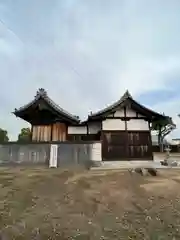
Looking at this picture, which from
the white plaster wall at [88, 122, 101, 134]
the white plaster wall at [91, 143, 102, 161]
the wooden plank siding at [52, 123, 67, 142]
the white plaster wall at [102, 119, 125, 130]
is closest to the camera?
the white plaster wall at [91, 143, 102, 161]

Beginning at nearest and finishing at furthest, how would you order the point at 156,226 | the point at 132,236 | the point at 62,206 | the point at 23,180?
the point at 132,236, the point at 156,226, the point at 62,206, the point at 23,180

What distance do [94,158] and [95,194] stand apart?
748 centimetres

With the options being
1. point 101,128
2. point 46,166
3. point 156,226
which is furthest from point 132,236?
point 101,128

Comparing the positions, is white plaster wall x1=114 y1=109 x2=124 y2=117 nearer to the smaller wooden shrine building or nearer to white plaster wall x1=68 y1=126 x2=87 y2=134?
the smaller wooden shrine building

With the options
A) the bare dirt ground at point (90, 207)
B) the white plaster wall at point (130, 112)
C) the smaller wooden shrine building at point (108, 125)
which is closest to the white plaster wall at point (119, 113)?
the smaller wooden shrine building at point (108, 125)

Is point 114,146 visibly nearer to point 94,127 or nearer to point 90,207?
Answer: point 94,127

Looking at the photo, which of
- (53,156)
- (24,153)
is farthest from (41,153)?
(24,153)

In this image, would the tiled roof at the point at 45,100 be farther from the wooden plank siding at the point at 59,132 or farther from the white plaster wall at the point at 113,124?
the white plaster wall at the point at 113,124

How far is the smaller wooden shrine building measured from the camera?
1892 centimetres

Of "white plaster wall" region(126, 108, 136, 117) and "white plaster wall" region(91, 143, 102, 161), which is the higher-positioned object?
"white plaster wall" region(126, 108, 136, 117)

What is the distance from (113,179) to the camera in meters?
11.4

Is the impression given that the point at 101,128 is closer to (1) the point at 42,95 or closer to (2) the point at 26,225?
(1) the point at 42,95

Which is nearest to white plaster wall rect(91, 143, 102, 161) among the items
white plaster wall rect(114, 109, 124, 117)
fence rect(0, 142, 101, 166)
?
fence rect(0, 142, 101, 166)

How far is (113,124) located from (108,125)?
0.43 meters
